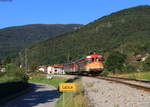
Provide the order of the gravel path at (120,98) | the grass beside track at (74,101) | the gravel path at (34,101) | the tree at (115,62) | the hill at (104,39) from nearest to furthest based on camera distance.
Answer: the gravel path at (120,98) < the grass beside track at (74,101) < the gravel path at (34,101) < the tree at (115,62) < the hill at (104,39)

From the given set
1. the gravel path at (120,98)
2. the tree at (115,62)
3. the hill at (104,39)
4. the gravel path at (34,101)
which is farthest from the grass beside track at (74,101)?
the hill at (104,39)

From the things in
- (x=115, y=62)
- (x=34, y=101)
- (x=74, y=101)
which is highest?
(x=115, y=62)

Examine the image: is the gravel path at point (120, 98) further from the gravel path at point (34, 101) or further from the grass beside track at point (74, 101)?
the gravel path at point (34, 101)

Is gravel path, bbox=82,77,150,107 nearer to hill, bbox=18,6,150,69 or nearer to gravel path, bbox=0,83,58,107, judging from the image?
gravel path, bbox=0,83,58,107

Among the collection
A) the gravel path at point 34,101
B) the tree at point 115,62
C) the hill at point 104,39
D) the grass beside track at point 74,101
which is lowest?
the gravel path at point 34,101

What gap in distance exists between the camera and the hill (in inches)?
4480

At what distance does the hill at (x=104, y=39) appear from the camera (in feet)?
373

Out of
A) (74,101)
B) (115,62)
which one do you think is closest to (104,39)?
(115,62)

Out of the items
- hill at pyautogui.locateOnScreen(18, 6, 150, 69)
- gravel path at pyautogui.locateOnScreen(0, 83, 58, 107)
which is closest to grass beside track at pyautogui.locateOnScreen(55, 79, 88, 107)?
gravel path at pyautogui.locateOnScreen(0, 83, 58, 107)

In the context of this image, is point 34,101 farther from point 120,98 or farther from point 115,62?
point 115,62

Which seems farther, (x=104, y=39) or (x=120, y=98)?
(x=104, y=39)

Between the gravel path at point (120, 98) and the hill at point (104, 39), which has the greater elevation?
the hill at point (104, 39)

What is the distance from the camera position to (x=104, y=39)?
129 m

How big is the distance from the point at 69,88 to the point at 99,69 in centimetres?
3572
